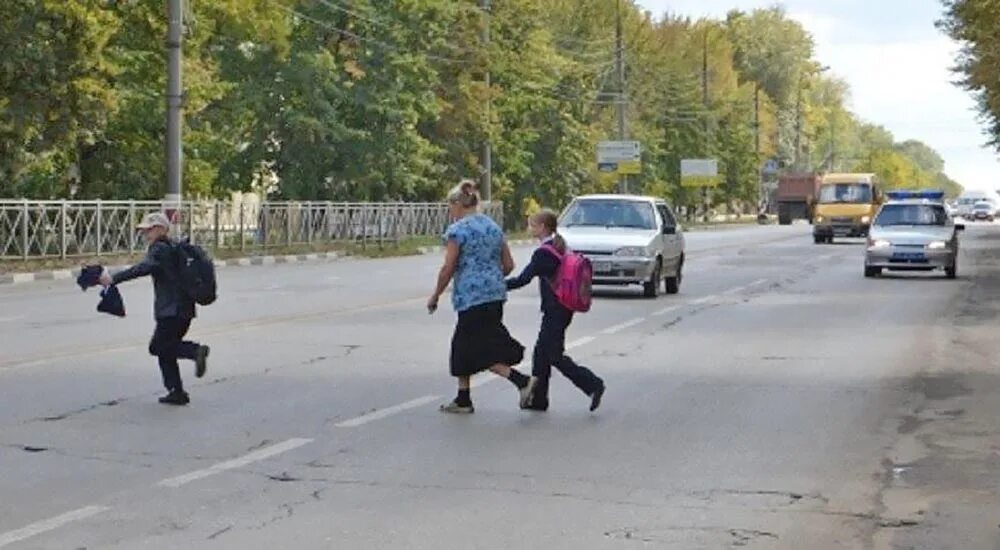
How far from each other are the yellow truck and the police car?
92.7ft

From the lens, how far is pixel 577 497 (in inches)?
370

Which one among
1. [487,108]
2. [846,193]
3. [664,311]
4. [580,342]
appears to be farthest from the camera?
[487,108]

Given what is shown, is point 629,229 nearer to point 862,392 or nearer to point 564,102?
point 862,392

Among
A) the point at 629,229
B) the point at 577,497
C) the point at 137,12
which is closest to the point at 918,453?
the point at 577,497

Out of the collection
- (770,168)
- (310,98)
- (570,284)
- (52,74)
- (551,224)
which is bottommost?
(570,284)

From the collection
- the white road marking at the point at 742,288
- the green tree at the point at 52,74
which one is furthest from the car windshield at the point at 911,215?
the green tree at the point at 52,74

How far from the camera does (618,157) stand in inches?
3583

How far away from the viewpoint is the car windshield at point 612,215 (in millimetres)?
28984

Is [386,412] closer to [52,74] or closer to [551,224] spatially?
[551,224]

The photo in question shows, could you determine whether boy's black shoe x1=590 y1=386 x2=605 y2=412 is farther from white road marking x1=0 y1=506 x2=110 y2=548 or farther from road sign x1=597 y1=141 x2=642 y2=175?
road sign x1=597 y1=141 x2=642 y2=175

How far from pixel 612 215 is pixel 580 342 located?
31.2 feet

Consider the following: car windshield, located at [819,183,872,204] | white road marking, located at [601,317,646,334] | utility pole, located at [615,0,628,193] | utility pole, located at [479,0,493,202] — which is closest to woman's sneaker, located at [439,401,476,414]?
white road marking, located at [601,317,646,334]

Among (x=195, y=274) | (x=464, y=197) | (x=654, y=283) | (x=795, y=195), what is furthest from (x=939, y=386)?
(x=795, y=195)

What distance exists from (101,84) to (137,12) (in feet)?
16.3
